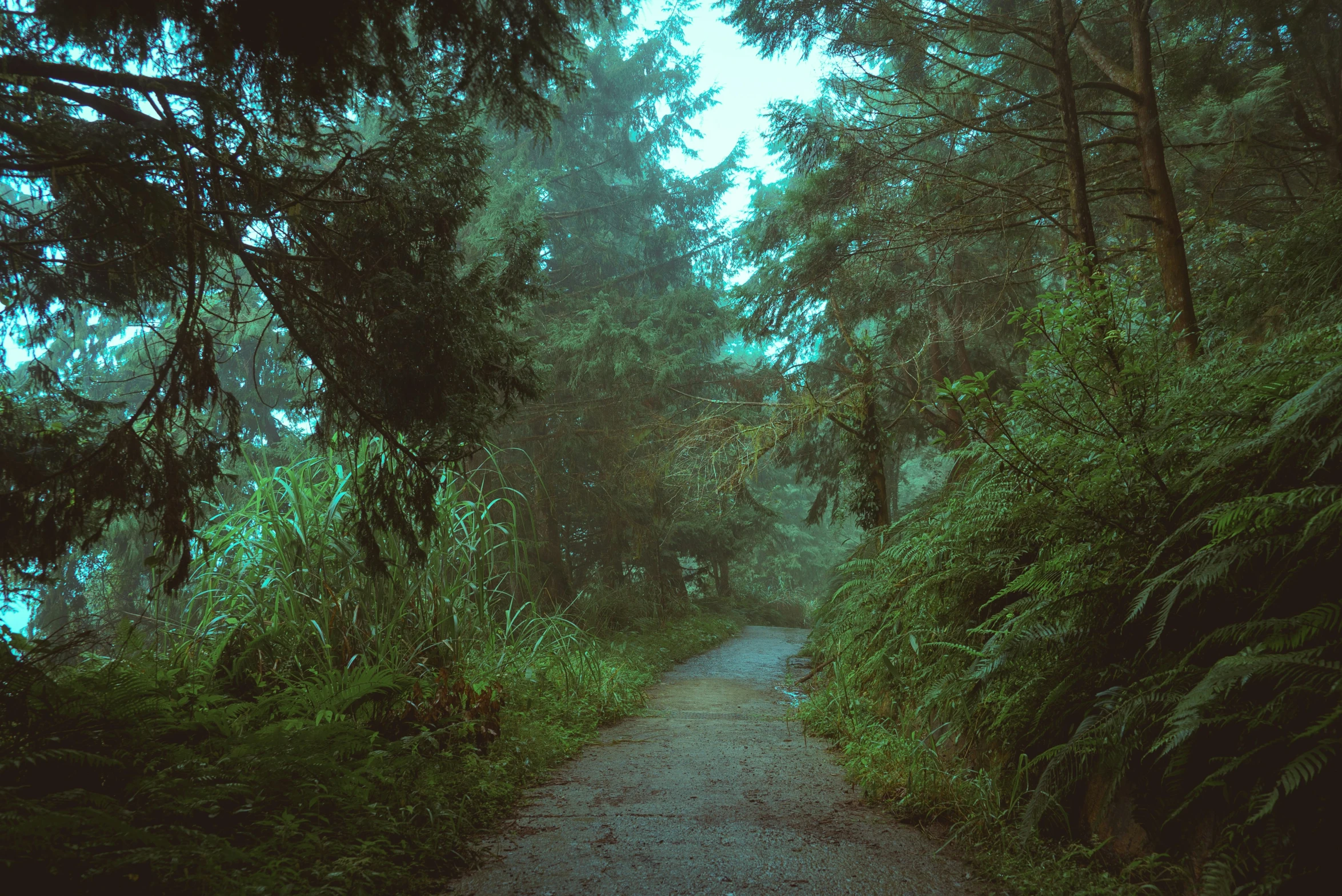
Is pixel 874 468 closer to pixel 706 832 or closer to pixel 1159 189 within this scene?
pixel 1159 189

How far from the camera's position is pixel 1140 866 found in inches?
96.3

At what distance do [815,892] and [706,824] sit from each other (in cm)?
87

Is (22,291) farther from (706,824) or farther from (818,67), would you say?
(818,67)

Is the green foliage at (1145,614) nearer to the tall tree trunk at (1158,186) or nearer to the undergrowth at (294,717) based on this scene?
the tall tree trunk at (1158,186)

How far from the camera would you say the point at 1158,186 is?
5.67 metres

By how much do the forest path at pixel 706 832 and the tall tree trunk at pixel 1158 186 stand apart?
392cm

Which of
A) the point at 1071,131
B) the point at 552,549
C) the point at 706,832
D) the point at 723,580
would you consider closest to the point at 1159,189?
the point at 1071,131

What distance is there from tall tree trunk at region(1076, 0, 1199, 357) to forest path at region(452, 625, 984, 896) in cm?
392

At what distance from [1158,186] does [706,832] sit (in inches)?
220

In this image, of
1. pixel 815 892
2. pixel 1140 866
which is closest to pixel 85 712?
pixel 815 892

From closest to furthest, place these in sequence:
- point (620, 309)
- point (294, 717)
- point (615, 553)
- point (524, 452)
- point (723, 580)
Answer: point (294, 717) → point (524, 452) → point (620, 309) → point (615, 553) → point (723, 580)

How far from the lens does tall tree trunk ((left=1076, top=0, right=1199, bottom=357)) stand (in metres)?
5.46

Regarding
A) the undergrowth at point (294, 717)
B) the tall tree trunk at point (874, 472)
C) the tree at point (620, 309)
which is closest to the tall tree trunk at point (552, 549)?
the tree at point (620, 309)

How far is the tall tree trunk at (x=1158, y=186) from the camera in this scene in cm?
546
